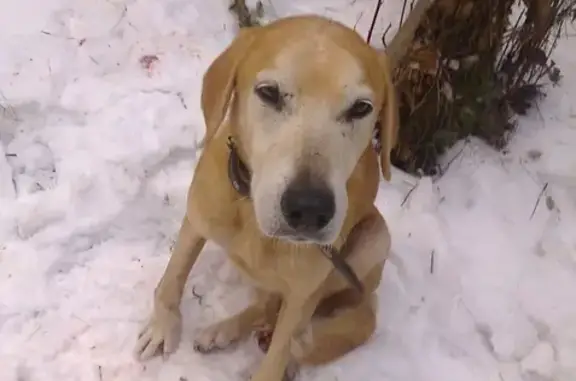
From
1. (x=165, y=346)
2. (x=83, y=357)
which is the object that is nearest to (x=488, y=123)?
(x=165, y=346)

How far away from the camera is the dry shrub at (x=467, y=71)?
2973 millimetres

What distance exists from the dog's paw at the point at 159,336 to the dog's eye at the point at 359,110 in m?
1.05

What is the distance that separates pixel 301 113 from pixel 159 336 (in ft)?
3.55

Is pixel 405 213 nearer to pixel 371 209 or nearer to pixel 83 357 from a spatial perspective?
pixel 371 209

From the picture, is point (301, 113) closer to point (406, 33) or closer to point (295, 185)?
point (295, 185)

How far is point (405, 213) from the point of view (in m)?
3.16

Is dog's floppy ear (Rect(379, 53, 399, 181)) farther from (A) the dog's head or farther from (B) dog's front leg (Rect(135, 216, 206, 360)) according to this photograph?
(B) dog's front leg (Rect(135, 216, 206, 360))

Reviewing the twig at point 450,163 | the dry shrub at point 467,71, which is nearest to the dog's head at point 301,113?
the dry shrub at point 467,71

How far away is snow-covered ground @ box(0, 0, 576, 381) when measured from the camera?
2.72 meters

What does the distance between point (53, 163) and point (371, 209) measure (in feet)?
4.18

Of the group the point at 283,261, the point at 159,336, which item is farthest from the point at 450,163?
the point at 159,336

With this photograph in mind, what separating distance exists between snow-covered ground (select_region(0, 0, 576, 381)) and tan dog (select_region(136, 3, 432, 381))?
191 mm

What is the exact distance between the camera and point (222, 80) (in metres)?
2.05

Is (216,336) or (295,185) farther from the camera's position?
(216,336)
